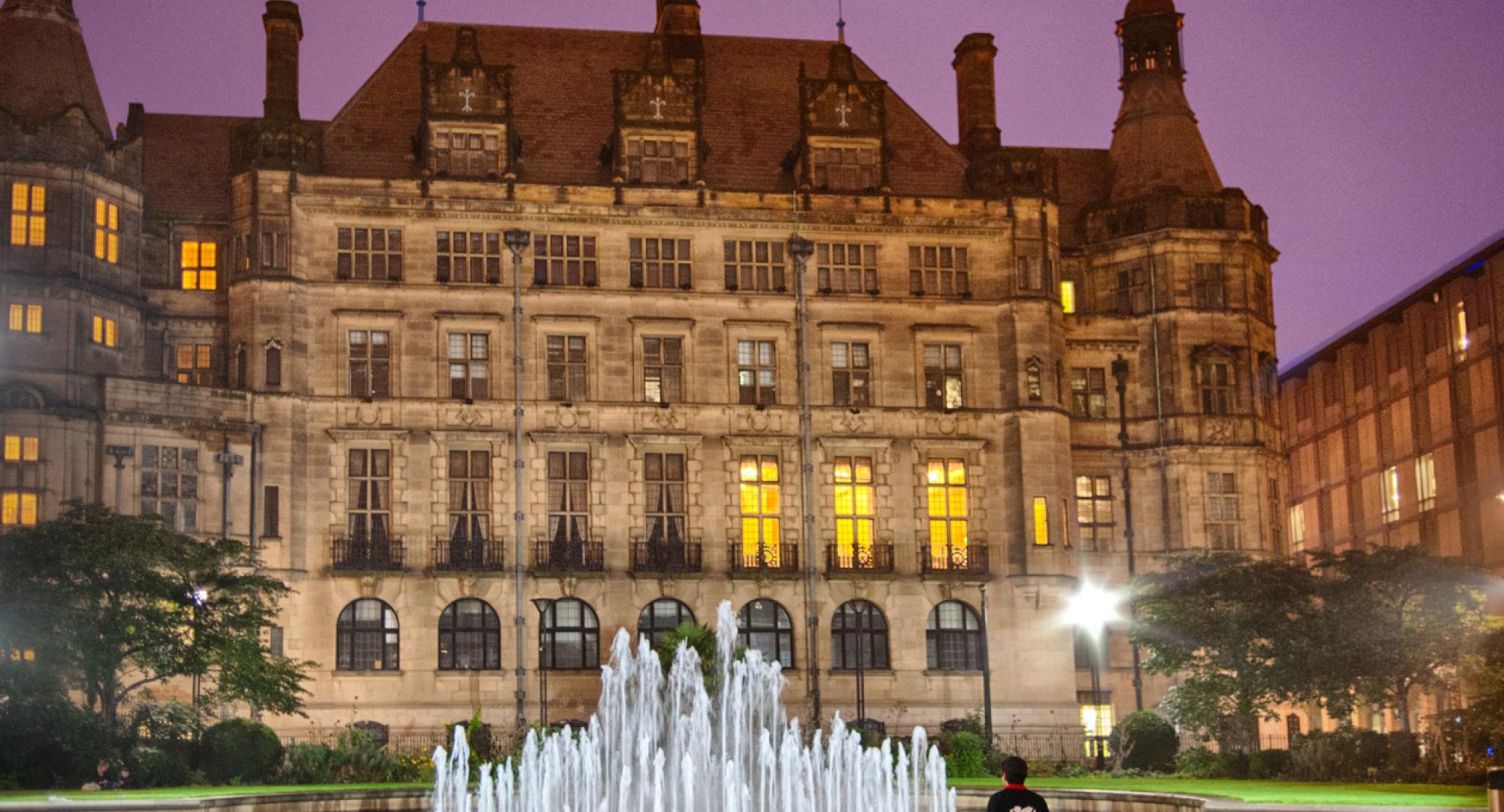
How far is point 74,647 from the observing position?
4625 centimetres

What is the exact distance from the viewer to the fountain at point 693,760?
42.9 m

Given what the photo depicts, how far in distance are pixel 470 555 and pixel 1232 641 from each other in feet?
74.8

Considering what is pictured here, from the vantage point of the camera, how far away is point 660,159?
65.0 m

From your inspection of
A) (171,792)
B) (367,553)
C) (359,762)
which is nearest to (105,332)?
(367,553)

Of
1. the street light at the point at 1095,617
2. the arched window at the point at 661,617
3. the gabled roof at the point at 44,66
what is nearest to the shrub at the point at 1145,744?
the street light at the point at 1095,617

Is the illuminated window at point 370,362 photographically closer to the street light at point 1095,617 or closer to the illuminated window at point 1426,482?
the street light at point 1095,617

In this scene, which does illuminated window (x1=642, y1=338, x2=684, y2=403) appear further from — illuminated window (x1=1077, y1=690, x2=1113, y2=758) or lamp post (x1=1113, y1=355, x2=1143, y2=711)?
illuminated window (x1=1077, y1=690, x2=1113, y2=758)

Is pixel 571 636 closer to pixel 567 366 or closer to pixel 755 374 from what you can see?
pixel 567 366

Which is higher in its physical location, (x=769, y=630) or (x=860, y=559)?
(x=860, y=559)

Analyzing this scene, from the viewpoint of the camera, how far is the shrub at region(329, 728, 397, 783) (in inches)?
2021

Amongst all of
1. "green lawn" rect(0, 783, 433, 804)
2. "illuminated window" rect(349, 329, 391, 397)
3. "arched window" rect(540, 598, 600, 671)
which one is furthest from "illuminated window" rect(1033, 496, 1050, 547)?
"green lawn" rect(0, 783, 433, 804)

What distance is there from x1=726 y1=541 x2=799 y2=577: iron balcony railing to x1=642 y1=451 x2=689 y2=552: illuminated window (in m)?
1.79

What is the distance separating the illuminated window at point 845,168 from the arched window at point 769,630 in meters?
14.1

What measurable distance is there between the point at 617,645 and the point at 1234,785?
20864 mm
